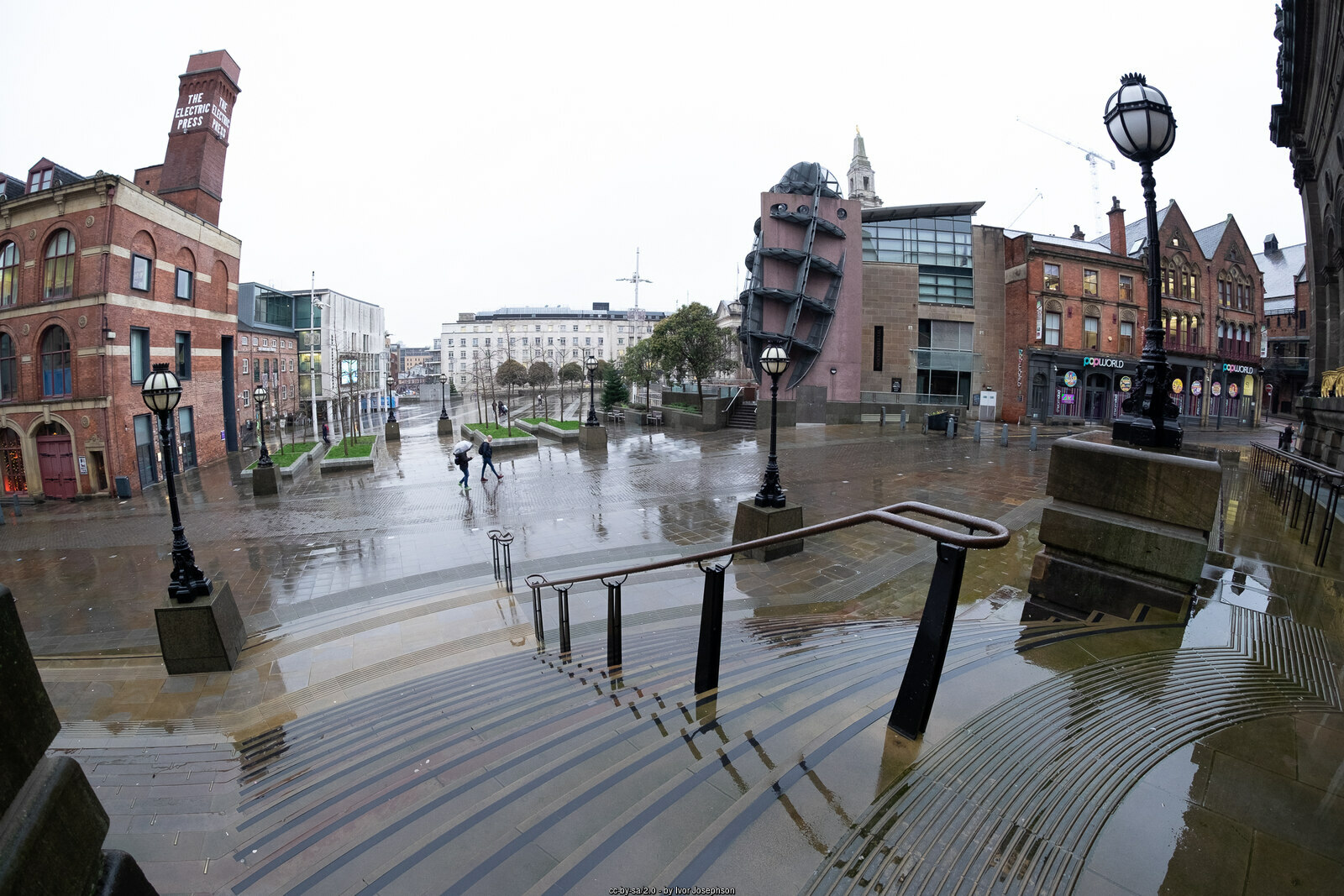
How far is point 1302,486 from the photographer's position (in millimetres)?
8234

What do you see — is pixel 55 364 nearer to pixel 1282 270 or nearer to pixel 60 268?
pixel 60 268

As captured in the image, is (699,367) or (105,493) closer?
(105,493)

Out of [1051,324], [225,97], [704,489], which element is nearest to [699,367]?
[1051,324]

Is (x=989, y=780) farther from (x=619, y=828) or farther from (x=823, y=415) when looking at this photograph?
(x=823, y=415)

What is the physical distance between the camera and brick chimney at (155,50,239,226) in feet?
93.4

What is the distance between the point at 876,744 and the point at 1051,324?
131ft

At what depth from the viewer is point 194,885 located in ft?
9.69

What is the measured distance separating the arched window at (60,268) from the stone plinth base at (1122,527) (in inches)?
1235

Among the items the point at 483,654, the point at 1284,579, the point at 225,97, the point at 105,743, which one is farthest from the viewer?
the point at 225,97

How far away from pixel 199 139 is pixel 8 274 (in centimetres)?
1067

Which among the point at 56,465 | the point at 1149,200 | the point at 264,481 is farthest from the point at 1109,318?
the point at 56,465

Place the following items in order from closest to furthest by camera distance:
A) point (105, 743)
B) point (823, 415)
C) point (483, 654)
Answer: point (105, 743)
point (483, 654)
point (823, 415)

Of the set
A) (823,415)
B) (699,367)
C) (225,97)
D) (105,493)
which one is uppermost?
(225,97)

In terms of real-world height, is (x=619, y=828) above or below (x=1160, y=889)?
below
